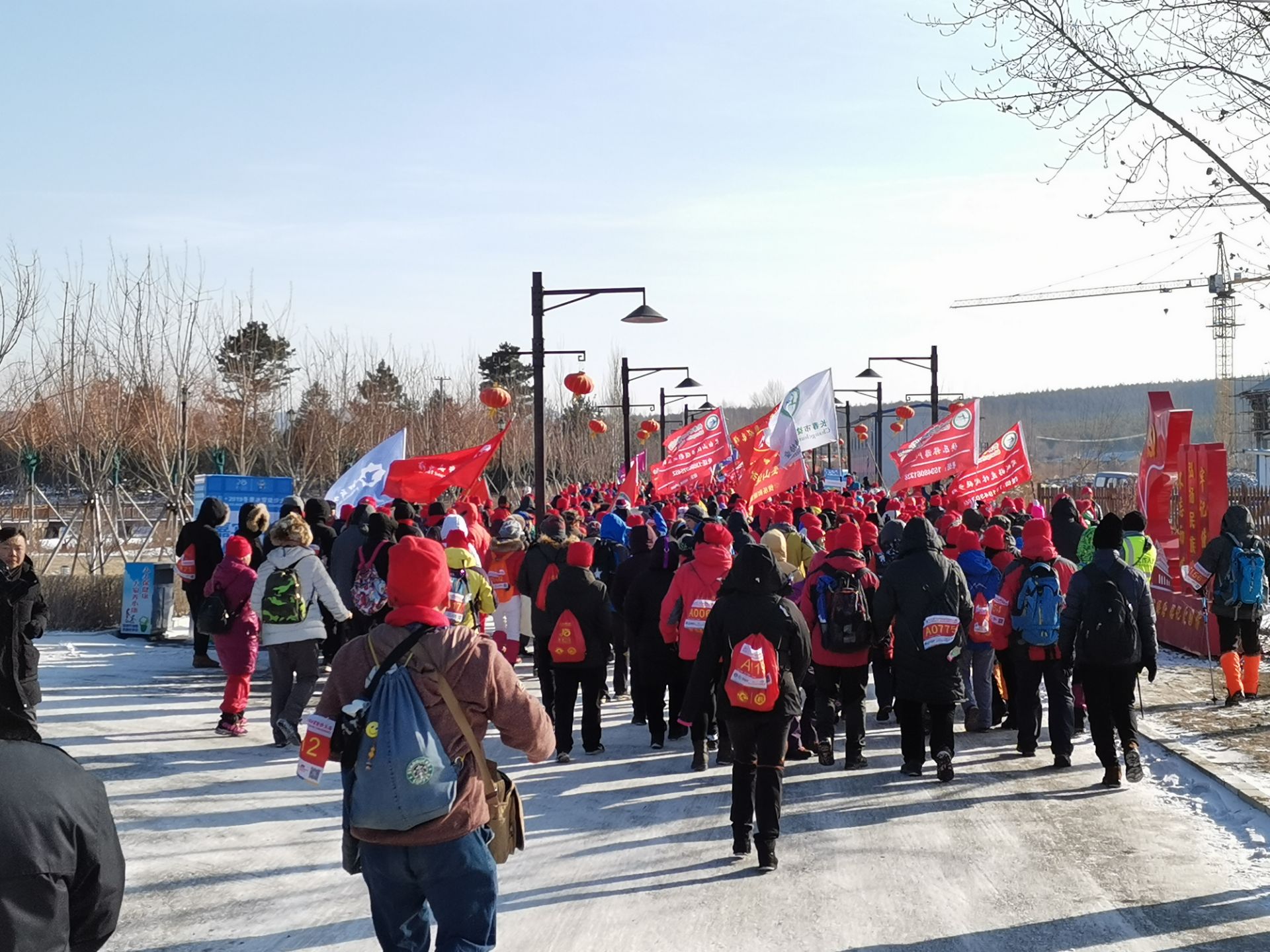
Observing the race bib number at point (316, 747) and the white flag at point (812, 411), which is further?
the white flag at point (812, 411)

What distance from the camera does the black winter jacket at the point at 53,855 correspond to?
239cm

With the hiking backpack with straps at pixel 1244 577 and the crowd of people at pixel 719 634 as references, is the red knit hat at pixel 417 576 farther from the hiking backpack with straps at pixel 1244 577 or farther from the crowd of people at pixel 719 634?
the hiking backpack with straps at pixel 1244 577

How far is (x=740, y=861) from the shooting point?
6.65 meters

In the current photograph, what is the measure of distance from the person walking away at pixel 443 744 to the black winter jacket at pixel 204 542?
950 cm

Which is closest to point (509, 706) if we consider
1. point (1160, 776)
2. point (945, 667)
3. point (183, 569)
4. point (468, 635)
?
point (468, 635)

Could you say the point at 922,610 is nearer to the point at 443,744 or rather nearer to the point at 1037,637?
the point at 1037,637

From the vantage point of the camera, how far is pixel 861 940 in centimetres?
544

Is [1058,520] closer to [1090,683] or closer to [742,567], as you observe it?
[1090,683]

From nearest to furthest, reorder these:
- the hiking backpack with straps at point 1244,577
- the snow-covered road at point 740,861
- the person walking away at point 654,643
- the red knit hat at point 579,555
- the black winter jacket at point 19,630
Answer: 1. the snow-covered road at point 740,861
2. the black winter jacket at point 19,630
3. the red knit hat at point 579,555
4. the person walking away at point 654,643
5. the hiking backpack with straps at point 1244,577

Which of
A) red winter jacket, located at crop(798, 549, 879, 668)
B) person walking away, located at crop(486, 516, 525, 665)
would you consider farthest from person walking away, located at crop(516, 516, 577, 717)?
red winter jacket, located at crop(798, 549, 879, 668)

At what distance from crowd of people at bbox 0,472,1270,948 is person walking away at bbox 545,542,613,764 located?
19 mm

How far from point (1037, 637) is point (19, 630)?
7.24 metres

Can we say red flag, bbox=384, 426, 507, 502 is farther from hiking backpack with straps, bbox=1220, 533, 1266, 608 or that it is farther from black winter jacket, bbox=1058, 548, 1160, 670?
hiking backpack with straps, bbox=1220, 533, 1266, 608

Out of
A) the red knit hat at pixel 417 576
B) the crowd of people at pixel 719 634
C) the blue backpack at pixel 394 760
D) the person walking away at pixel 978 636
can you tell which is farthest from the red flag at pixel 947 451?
the blue backpack at pixel 394 760
